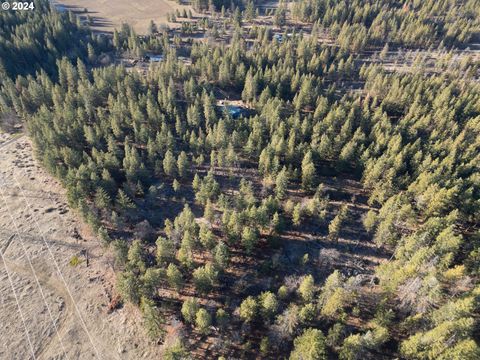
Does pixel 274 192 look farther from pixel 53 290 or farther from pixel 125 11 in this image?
pixel 125 11

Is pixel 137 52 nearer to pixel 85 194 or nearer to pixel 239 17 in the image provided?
pixel 239 17

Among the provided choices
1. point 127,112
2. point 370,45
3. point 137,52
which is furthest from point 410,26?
point 127,112

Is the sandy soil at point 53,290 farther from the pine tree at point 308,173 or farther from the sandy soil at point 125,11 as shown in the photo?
the sandy soil at point 125,11

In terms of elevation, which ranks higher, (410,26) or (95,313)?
(410,26)

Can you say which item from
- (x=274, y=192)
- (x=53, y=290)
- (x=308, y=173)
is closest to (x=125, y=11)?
Answer: (x=274, y=192)

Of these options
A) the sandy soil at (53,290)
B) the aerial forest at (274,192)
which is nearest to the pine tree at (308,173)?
the aerial forest at (274,192)

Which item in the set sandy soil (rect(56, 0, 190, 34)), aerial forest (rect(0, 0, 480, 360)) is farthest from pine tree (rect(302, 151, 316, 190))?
sandy soil (rect(56, 0, 190, 34))
